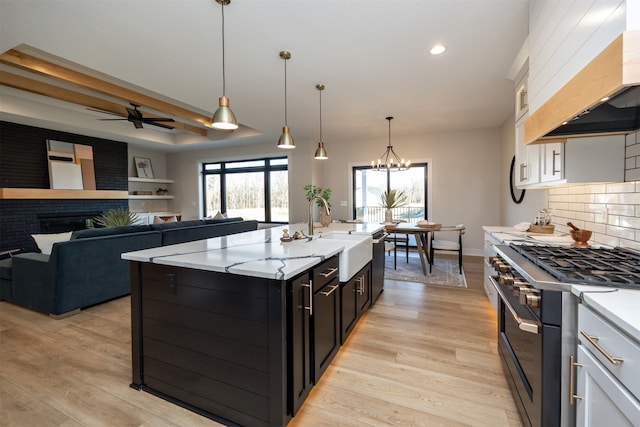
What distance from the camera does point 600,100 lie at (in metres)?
0.91

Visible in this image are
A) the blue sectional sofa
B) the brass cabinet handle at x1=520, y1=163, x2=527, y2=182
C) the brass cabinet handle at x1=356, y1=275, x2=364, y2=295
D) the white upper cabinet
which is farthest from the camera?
the blue sectional sofa

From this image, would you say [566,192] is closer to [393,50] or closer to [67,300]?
[393,50]

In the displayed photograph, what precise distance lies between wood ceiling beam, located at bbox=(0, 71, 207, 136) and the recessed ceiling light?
5.06m

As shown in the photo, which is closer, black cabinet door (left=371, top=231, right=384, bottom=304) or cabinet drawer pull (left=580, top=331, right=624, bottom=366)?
cabinet drawer pull (left=580, top=331, right=624, bottom=366)

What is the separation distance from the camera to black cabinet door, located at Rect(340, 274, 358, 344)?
6.82 feet

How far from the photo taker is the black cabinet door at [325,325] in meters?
1.63

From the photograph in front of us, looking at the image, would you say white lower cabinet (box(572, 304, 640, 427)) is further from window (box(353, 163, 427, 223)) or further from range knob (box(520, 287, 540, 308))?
window (box(353, 163, 427, 223))

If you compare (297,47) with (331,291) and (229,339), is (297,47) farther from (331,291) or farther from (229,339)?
(229,339)

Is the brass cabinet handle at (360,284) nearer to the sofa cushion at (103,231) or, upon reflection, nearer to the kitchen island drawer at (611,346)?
the kitchen island drawer at (611,346)

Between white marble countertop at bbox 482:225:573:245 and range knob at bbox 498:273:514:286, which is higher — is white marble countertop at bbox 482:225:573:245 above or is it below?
above

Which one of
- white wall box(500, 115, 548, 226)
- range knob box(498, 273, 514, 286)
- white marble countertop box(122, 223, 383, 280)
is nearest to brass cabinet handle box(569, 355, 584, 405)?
range knob box(498, 273, 514, 286)

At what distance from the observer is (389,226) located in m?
4.03

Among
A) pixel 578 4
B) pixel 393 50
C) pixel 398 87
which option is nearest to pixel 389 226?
pixel 398 87

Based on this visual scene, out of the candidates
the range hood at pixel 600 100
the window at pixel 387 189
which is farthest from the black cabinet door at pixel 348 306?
the window at pixel 387 189
